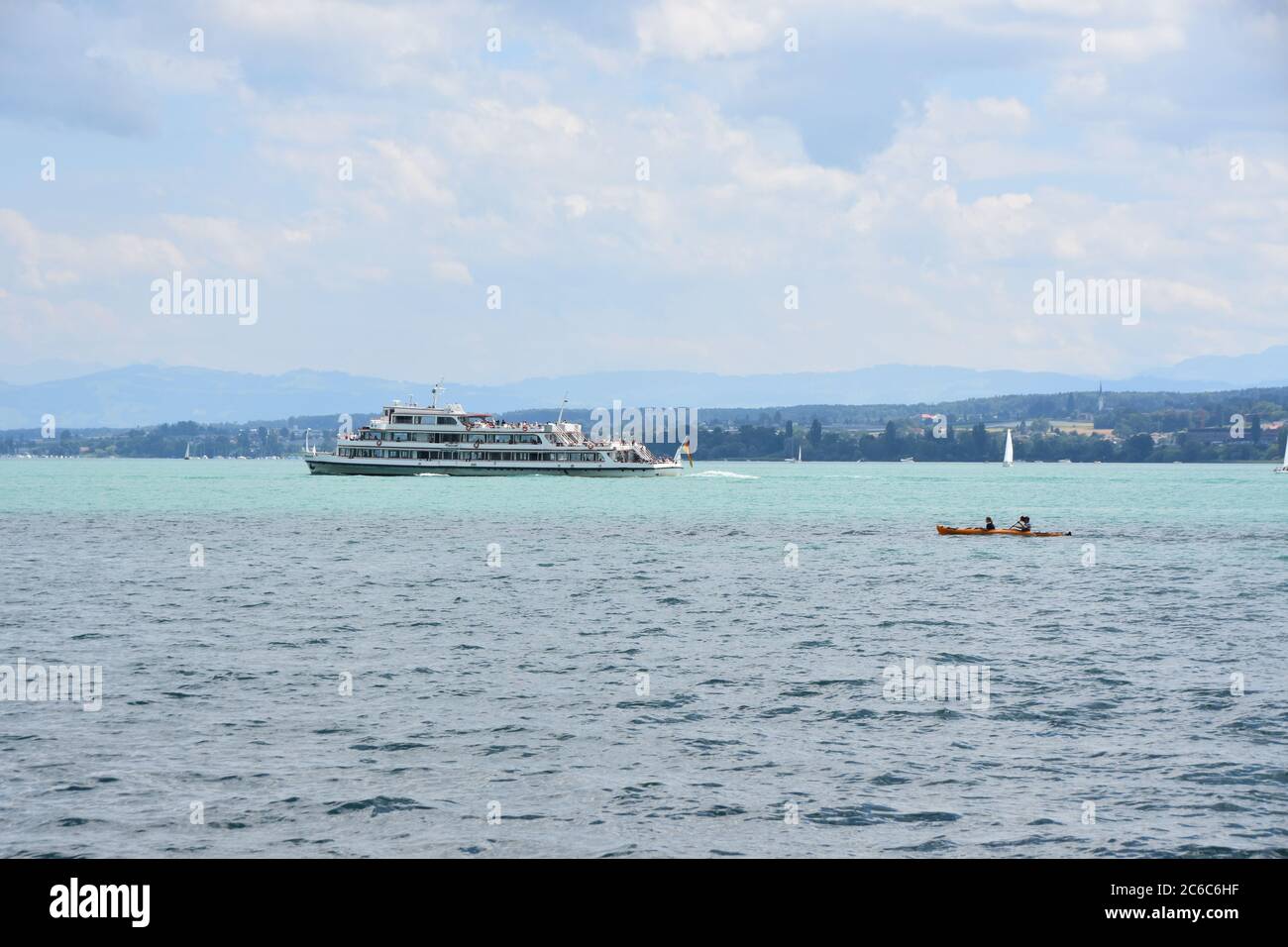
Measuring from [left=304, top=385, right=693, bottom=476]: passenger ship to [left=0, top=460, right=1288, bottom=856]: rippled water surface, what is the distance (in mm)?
110142

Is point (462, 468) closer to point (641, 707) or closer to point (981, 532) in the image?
point (981, 532)

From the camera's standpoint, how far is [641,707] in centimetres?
3023

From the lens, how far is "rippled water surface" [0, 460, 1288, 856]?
68.3 feet

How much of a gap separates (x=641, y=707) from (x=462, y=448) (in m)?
158

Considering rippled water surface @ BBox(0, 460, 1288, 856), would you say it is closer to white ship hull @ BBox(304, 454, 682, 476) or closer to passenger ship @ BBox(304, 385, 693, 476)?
white ship hull @ BBox(304, 454, 682, 476)

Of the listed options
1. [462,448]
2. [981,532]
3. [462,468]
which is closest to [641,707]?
[981,532]

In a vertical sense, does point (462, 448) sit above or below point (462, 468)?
above

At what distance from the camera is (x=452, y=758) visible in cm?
2506

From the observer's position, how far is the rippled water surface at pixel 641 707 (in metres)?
20.8
